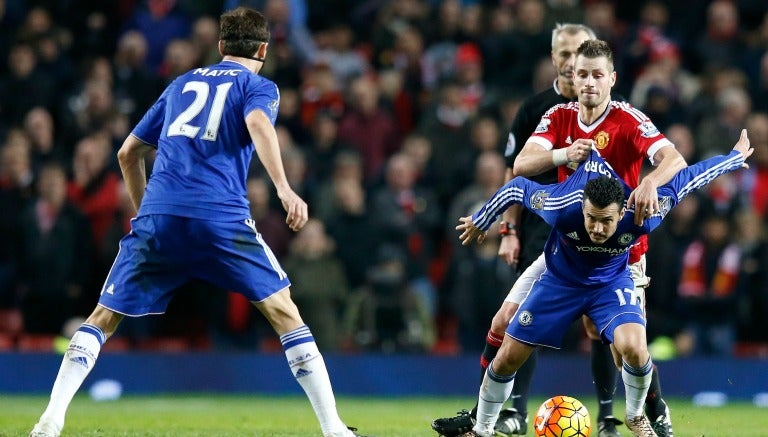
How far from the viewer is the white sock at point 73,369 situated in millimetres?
7137

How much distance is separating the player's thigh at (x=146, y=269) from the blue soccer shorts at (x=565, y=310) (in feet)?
6.91

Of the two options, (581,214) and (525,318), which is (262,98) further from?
(525,318)

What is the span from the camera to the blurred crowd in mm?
14125

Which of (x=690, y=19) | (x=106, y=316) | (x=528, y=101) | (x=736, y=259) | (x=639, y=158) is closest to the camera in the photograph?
(x=106, y=316)

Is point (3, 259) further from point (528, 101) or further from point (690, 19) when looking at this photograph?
point (690, 19)

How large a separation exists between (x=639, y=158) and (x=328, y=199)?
7.16 m

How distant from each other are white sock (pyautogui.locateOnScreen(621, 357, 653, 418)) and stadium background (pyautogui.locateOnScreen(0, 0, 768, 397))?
5.88 m

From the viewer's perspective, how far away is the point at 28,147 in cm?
1541

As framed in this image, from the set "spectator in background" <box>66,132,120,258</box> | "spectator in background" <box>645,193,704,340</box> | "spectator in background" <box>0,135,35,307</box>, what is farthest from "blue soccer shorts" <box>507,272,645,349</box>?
"spectator in background" <box>0,135,35,307</box>

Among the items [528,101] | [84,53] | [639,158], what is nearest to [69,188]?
[84,53]

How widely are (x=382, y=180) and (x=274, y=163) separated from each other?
821cm

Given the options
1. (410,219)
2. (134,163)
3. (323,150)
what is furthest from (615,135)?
(323,150)

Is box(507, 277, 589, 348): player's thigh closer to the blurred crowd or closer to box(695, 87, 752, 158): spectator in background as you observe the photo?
the blurred crowd

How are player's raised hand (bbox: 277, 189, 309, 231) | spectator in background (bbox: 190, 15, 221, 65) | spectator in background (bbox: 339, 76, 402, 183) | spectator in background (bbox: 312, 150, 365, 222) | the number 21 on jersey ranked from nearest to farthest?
player's raised hand (bbox: 277, 189, 309, 231) < the number 21 on jersey < spectator in background (bbox: 312, 150, 365, 222) < spectator in background (bbox: 339, 76, 402, 183) < spectator in background (bbox: 190, 15, 221, 65)
